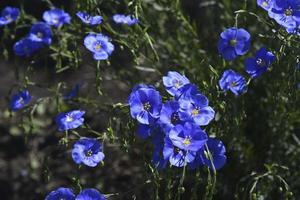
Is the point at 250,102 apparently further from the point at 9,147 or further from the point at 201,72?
the point at 9,147

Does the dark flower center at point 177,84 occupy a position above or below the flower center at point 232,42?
below

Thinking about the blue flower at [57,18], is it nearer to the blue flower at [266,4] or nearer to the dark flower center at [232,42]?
the dark flower center at [232,42]

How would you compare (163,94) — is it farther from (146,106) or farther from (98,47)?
(146,106)

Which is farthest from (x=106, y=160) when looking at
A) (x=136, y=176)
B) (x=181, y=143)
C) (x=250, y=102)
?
(x=181, y=143)

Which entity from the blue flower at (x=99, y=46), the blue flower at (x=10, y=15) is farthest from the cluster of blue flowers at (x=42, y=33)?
the blue flower at (x=99, y=46)

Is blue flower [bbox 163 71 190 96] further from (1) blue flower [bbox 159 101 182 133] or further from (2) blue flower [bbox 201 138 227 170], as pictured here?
(2) blue flower [bbox 201 138 227 170]

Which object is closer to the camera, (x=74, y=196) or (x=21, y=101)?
(x=74, y=196)

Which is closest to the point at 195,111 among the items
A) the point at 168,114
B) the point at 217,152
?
the point at 168,114
